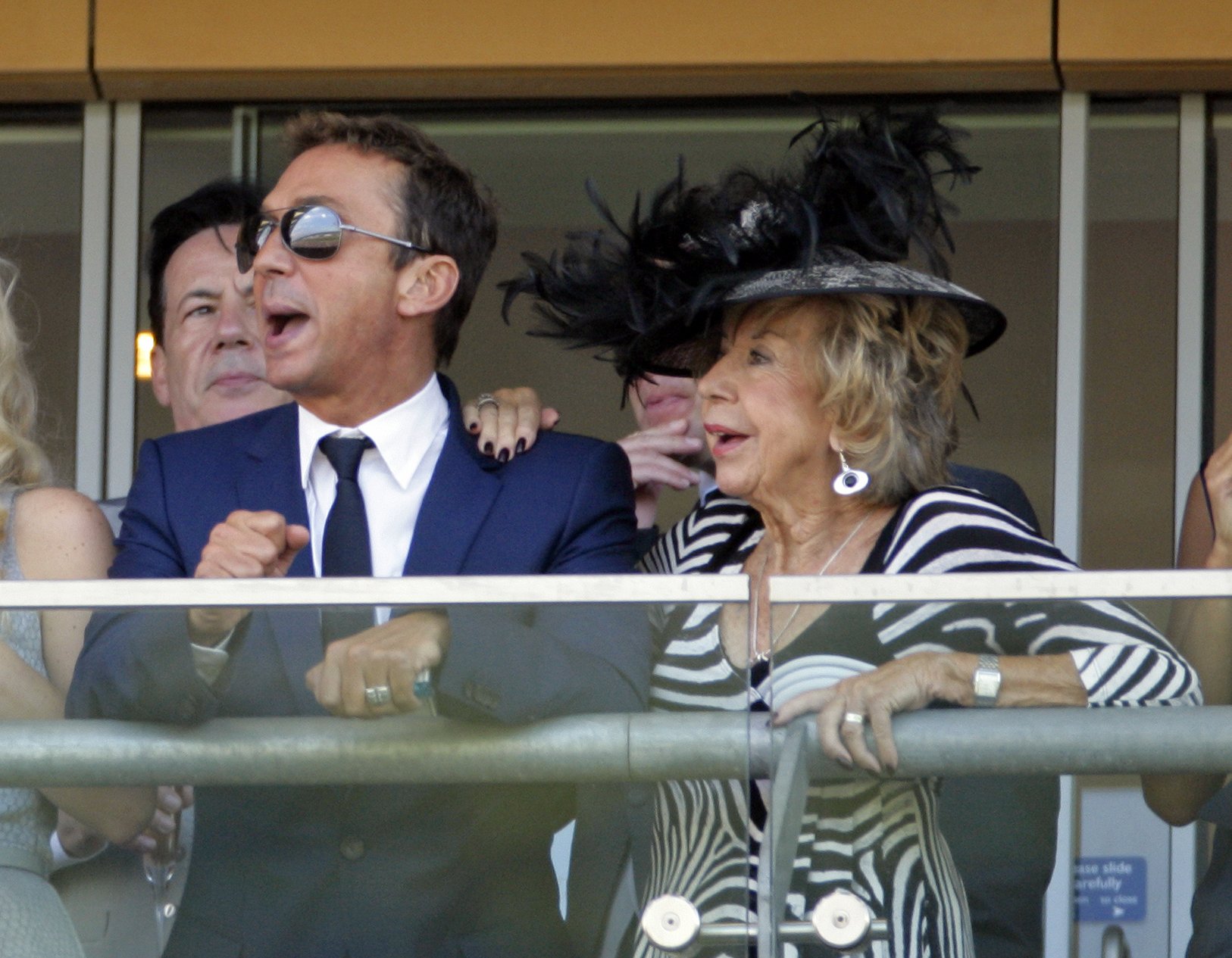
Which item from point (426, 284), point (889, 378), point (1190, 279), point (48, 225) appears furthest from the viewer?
point (48, 225)

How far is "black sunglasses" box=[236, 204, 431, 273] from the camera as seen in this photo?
Answer: 9.98ft

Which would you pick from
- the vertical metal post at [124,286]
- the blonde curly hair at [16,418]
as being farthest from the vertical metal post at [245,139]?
the blonde curly hair at [16,418]

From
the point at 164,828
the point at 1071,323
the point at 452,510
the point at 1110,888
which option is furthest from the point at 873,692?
the point at 1071,323

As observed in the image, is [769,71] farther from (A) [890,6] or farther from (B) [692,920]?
(B) [692,920]

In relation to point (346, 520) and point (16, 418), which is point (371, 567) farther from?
point (16, 418)

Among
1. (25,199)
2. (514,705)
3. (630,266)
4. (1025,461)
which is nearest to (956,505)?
(630,266)

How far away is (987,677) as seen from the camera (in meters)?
1.95

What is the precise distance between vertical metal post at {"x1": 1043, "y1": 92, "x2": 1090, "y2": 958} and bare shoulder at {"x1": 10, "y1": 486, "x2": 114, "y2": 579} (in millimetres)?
2741

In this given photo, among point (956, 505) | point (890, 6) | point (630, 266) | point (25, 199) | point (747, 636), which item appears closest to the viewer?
point (747, 636)

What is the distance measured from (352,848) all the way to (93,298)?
3396mm

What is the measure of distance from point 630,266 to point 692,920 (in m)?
1.22

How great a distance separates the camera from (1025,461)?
192 inches

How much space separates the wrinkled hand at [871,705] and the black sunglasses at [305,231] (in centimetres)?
138

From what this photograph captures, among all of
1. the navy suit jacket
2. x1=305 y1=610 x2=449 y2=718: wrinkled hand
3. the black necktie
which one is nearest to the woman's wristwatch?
the navy suit jacket
